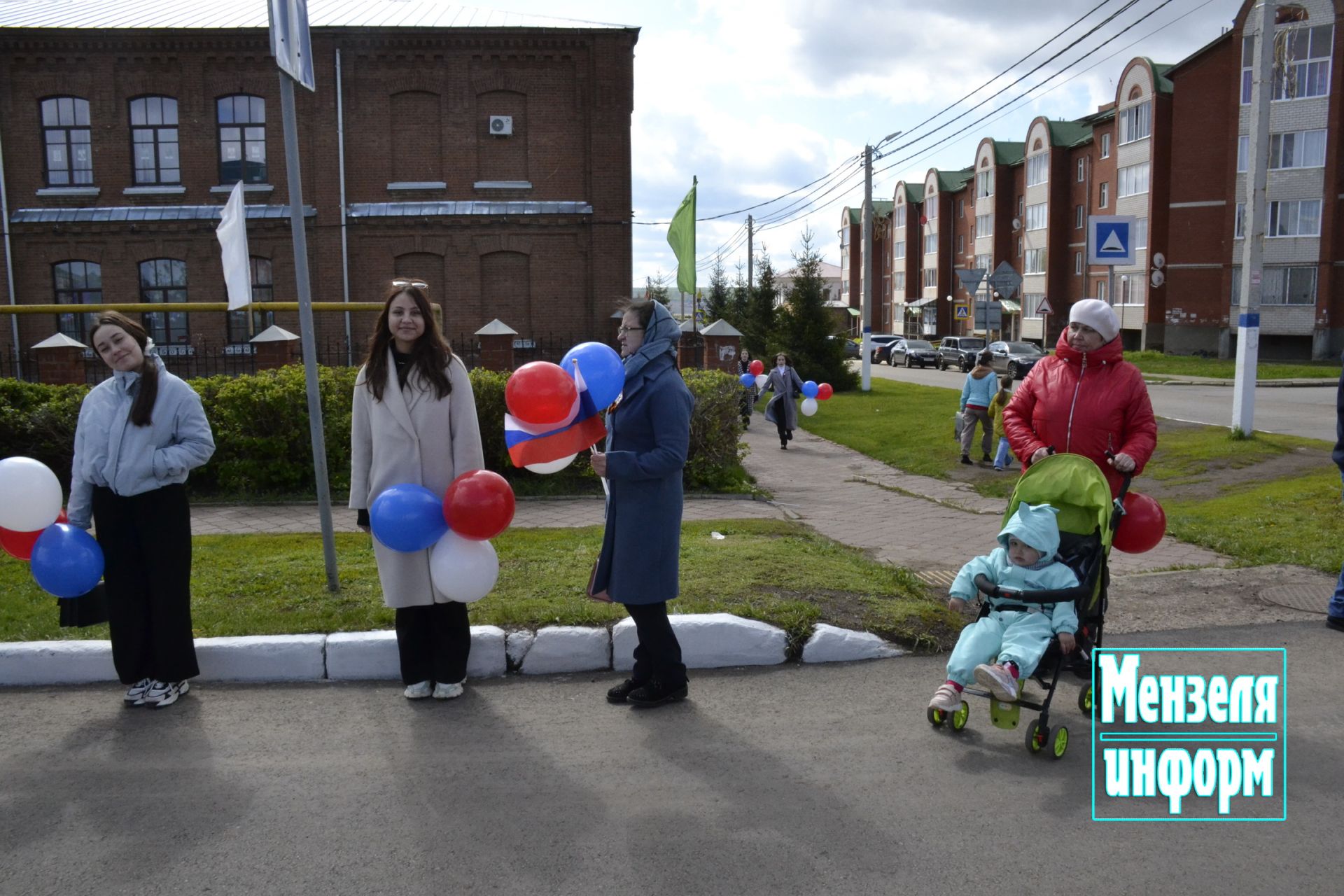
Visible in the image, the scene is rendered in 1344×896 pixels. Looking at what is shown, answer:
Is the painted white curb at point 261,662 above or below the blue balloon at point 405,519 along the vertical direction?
below

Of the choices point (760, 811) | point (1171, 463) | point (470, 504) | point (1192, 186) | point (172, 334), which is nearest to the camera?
point (760, 811)

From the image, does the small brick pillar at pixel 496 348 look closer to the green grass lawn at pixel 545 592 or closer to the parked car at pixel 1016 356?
the green grass lawn at pixel 545 592

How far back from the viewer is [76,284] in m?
26.4

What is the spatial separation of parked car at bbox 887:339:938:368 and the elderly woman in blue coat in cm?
4848

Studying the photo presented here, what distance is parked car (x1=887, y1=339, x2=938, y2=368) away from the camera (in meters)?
51.7

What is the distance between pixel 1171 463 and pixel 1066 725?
10.1 metres

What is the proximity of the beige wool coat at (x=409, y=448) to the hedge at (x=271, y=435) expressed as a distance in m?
6.66

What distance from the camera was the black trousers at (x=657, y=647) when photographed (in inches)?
199

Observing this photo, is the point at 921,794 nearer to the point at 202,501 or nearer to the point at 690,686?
the point at 690,686

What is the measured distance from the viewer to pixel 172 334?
26234mm

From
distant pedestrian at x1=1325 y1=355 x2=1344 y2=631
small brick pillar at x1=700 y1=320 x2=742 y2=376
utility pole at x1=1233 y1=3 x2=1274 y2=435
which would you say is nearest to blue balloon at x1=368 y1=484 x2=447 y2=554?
distant pedestrian at x1=1325 y1=355 x2=1344 y2=631

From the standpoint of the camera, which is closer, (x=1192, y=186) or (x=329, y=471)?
(x=329, y=471)

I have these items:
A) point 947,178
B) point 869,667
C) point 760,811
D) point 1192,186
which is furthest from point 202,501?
point 947,178

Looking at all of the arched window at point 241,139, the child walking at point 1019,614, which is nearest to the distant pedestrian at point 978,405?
the child walking at point 1019,614
